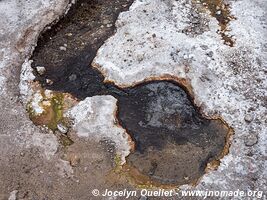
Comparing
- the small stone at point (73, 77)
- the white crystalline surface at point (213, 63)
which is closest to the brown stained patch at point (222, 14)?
the white crystalline surface at point (213, 63)

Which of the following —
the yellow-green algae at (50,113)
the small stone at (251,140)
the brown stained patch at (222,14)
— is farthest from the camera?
the brown stained patch at (222,14)

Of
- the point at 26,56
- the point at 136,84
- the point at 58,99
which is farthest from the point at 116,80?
the point at 26,56

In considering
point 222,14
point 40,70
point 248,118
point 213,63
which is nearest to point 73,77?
point 40,70

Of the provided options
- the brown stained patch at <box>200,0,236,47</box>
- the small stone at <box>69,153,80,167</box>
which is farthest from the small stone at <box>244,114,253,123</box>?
the small stone at <box>69,153,80,167</box>

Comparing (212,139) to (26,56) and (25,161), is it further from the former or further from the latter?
(26,56)

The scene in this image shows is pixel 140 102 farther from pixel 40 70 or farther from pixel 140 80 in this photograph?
pixel 40 70

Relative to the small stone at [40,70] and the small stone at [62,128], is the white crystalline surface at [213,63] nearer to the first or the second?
the small stone at [40,70]
